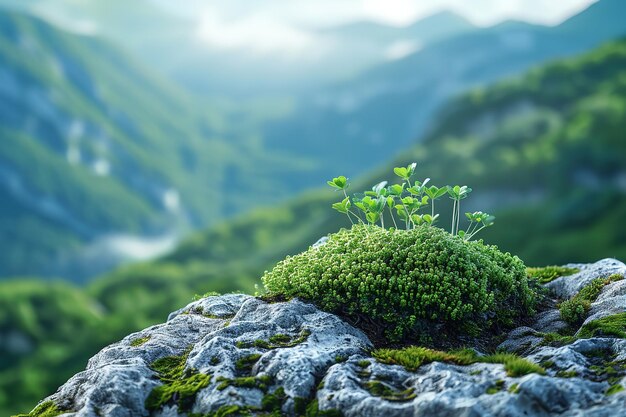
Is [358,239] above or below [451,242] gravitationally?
above

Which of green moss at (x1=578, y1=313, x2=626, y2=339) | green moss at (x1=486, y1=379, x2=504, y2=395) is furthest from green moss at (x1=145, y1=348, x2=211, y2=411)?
green moss at (x1=578, y1=313, x2=626, y2=339)

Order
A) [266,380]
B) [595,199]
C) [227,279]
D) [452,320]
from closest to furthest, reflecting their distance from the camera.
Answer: [266,380] → [452,320] → [595,199] → [227,279]

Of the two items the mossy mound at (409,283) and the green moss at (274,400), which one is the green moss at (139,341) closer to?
the mossy mound at (409,283)

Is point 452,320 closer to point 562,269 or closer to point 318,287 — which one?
point 318,287

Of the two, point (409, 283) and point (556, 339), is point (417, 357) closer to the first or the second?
point (409, 283)

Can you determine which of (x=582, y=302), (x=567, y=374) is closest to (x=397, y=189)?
(x=582, y=302)

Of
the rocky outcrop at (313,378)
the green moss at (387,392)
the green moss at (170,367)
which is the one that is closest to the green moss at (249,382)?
the rocky outcrop at (313,378)

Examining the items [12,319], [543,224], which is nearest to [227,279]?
[12,319]
